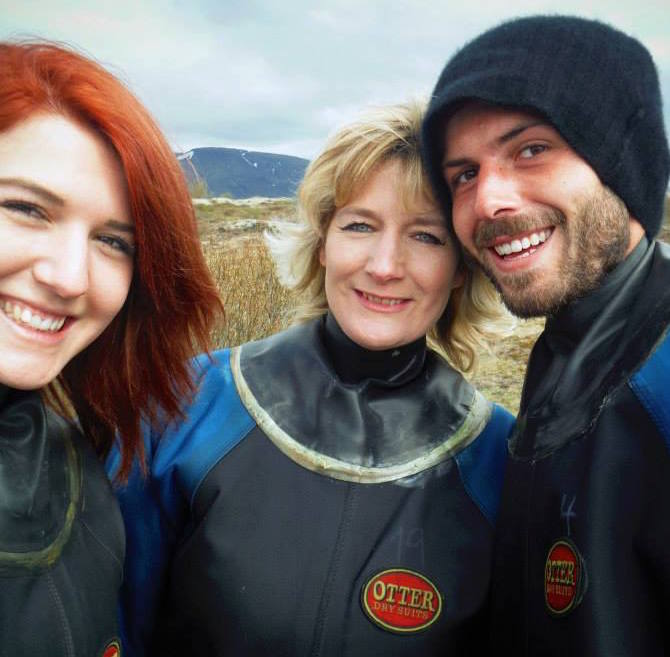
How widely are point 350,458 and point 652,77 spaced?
5.09 ft

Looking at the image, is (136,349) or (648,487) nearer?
(648,487)

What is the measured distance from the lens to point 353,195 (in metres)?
2.06

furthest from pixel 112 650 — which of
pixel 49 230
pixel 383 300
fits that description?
pixel 383 300

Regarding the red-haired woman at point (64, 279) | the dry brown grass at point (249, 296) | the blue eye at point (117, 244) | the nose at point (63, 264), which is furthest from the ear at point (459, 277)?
the dry brown grass at point (249, 296)

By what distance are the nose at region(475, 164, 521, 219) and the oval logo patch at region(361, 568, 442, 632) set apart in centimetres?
112

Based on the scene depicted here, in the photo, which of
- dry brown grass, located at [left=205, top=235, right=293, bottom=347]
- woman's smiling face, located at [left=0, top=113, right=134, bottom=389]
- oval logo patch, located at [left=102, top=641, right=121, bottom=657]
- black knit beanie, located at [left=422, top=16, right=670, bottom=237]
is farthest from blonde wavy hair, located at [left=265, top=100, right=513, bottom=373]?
dry brown grass, located at [left=205, top=235, right=293, bottom=347]

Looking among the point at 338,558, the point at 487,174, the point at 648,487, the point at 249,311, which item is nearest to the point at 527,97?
the point at 487,174

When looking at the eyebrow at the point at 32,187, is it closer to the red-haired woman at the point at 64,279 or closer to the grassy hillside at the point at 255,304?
the red-haired woman at the point at 64,279

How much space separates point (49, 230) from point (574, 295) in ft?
4.58

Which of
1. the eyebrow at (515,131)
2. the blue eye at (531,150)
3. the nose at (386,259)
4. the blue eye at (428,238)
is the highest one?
the eyebrow at (515,131)

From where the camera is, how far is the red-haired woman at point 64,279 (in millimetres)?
1227

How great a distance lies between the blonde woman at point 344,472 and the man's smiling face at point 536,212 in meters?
0.21

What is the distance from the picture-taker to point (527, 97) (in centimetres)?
173

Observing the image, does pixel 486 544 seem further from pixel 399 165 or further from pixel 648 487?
pixel 399 165
